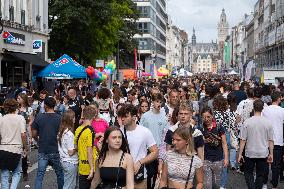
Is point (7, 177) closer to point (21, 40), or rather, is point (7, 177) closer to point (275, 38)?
point (21, 40)

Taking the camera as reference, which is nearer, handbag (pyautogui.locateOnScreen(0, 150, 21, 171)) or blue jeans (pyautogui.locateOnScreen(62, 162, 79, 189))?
blue jeans (pyautogui.locateOnScreen(62, 162, 79, 189))

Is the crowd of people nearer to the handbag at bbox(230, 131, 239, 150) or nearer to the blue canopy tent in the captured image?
the handbag at bbox(230, 131, 239, 150)

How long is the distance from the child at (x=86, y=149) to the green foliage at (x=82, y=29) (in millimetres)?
32925

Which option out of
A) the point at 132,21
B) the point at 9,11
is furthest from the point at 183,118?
the point at 132,21

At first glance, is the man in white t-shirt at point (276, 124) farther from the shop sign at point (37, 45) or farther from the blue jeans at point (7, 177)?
the shop sign at point (37, 45)

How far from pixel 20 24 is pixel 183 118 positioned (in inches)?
955

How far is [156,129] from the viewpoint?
9.66 m

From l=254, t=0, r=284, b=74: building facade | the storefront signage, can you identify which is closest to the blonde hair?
the storefront signage

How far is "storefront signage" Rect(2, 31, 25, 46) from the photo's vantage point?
92.7 feet

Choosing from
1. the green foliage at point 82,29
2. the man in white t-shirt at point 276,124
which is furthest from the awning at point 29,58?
the man in white t-shirt at point 276,124

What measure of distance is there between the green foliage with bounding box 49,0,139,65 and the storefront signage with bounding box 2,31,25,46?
32.8 feet

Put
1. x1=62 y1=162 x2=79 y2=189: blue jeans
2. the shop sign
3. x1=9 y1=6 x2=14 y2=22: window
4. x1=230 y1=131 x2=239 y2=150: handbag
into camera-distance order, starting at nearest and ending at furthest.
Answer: x1=62 y1=162 x2=79 y2=189: blue jeans < x1=230 y1=131 x2=239 y2=150: handbag < x1=9 y1=6 x2=14 y2=22: window < the shop sign

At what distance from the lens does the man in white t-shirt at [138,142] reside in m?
7.40

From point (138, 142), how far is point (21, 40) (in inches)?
960
